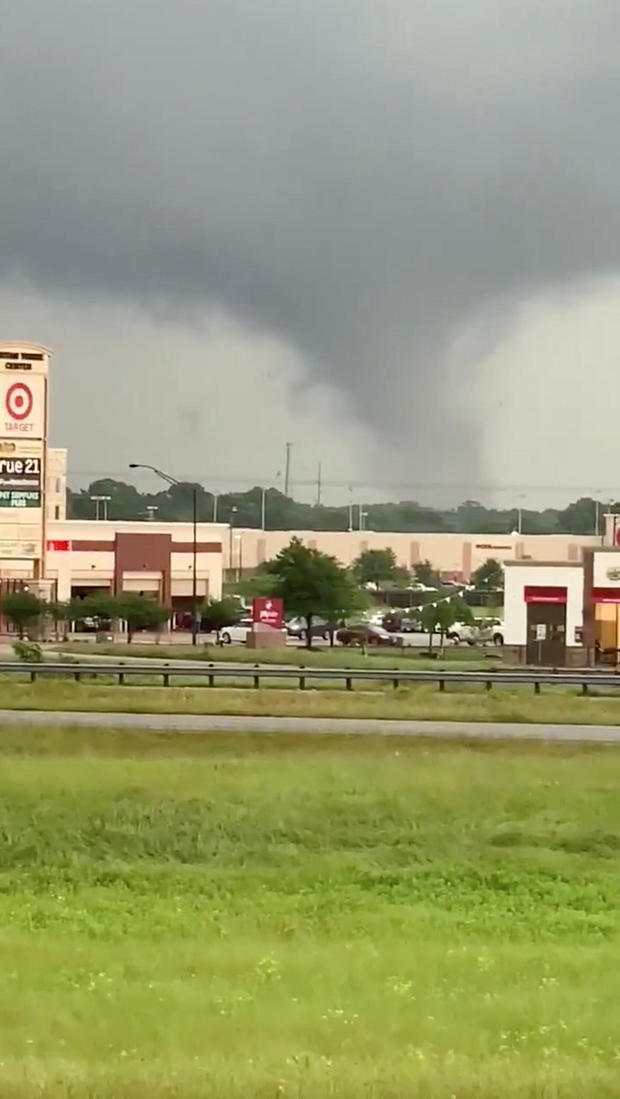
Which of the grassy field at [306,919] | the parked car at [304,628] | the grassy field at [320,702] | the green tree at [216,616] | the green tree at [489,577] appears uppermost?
the green tree at [489,577]

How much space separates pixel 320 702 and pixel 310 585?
39.1m

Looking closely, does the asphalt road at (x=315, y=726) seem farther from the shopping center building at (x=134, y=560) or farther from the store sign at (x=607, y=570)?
the store sign at (x=607, y=570)

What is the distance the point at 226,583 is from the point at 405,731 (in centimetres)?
10248

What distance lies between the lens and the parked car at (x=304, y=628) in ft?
293

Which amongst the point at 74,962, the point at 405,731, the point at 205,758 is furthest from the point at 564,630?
the point at 74,962

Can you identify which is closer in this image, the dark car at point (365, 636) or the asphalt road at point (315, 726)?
the asphalt road at point (315, 726)

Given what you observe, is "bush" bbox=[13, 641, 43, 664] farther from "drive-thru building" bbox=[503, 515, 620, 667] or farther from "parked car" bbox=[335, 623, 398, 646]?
"parked car" bbox=[335, 623, 398, 646]

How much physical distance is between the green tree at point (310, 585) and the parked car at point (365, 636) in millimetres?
4024

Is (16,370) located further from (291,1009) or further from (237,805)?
(291,1009)

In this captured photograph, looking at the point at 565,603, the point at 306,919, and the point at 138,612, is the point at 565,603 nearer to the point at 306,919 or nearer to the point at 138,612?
the point at 138,612

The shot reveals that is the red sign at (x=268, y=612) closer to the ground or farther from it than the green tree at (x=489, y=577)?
closer to the ground

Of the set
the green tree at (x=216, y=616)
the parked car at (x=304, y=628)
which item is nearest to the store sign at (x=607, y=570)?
the parked car at (x=304, y=628)

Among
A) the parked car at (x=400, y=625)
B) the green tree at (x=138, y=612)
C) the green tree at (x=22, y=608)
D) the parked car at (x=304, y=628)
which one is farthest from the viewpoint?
the parked car at (x=400, y=625)

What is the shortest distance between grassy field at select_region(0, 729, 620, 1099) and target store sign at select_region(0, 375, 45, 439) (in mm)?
46054
